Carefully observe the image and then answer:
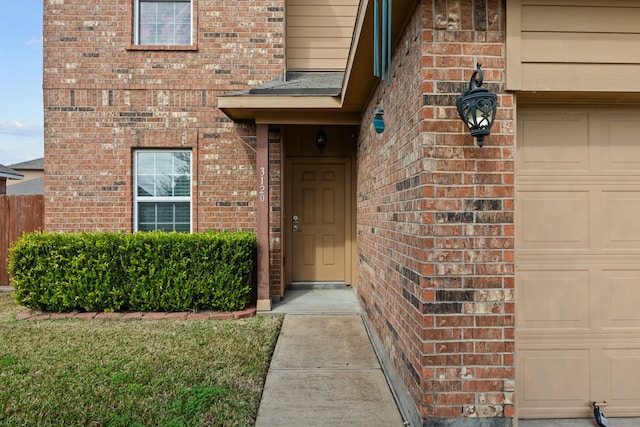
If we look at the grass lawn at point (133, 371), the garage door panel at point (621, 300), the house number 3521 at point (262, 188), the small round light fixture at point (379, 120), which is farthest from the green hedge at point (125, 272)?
the garage door panel at point (621, 300)

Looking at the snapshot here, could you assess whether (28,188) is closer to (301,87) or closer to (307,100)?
(301,87)

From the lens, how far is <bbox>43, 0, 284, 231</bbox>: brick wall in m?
5.36

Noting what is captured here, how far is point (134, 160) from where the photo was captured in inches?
214

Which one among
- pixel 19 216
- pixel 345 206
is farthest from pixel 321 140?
pixel 19 216

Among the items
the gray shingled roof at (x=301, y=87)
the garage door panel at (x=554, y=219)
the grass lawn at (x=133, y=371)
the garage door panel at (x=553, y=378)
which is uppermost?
the gray shingled roof at (x=301, y=87)

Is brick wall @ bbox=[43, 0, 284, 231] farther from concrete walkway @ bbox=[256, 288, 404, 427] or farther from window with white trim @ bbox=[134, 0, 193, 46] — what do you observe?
concrete walkway @ bbox=[256, 288, 404, 427]

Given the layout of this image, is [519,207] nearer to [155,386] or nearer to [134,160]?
[155,386]

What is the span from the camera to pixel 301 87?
4711 mm

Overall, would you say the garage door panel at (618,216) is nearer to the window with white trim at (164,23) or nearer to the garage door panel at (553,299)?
the garage door panel at (553,299)

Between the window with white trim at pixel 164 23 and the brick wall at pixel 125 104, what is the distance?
0.16 meters

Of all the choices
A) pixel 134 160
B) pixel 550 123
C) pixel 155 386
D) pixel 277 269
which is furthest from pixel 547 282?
Result: pixel 134 160

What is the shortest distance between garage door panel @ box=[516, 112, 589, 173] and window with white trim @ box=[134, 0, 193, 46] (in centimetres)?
495

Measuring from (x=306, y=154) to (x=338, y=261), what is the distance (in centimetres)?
186

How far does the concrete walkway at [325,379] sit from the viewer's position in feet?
8.36
